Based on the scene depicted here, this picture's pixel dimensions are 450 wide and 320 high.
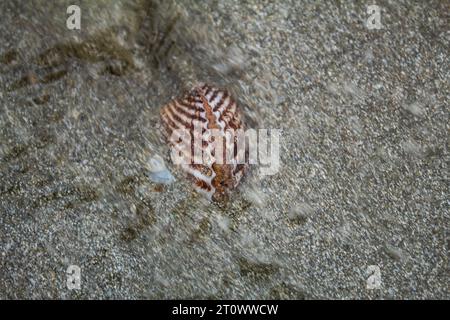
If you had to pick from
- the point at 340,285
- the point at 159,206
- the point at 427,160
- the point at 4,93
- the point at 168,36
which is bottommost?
the point at 340,285

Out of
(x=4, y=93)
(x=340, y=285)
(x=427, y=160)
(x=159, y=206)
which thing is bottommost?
(x=340, y=285)

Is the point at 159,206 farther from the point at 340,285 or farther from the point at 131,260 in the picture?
the point at 340,285

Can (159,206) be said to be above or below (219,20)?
below

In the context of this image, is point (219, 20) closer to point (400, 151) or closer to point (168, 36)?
point (168, 36)

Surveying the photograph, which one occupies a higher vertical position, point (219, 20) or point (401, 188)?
point (219, 20)

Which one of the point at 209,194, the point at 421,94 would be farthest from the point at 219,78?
the point at 421,94

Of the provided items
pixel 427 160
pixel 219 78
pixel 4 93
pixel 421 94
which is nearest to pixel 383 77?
pixel 421 94
